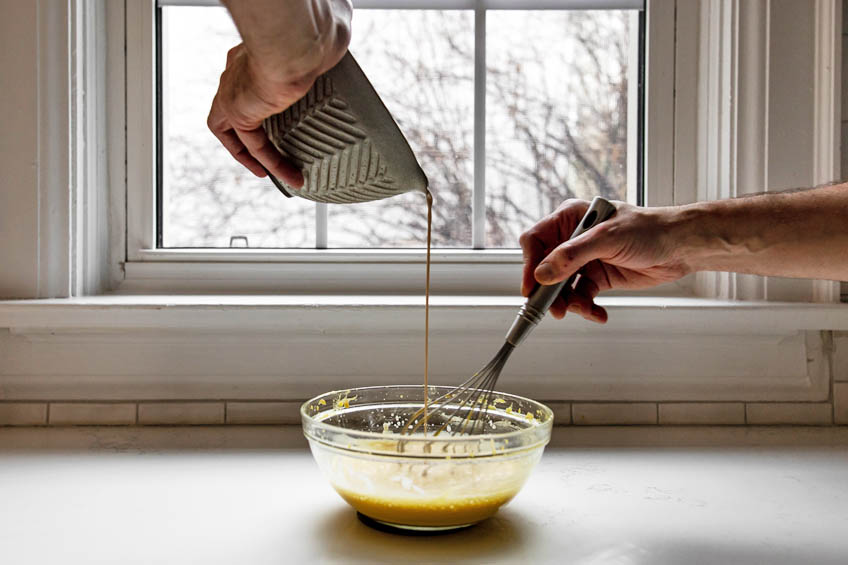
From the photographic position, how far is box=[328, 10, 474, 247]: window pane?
4.04ft

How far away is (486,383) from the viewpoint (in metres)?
0.84

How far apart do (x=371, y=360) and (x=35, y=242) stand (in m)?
0.52

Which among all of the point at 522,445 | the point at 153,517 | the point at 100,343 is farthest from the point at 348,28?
the point at 100,343

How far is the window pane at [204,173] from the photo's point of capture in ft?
4.02

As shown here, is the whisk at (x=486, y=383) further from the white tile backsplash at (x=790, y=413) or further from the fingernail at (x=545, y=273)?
the white tile backsplash at (x=790, y=413)

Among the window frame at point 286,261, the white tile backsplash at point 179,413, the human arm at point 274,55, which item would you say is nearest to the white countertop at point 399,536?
the white tile backsplash at point 179,413

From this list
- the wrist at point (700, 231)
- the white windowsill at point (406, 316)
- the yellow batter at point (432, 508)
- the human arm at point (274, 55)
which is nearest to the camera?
the human arm at point (274, 55)

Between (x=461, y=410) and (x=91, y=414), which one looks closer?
(x=461, y=410)

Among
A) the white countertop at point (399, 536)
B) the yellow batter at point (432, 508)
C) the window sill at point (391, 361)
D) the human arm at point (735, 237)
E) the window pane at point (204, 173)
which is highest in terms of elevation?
the window pane at point (204, 173)

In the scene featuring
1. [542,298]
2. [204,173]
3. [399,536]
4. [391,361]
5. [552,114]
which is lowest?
[399,536]

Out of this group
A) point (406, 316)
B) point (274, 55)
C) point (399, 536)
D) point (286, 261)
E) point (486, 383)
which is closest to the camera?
point (274, 55)

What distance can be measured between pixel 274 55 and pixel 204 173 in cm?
70

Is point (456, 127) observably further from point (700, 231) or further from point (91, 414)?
point (91, 414)

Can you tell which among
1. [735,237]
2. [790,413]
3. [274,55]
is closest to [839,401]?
[790,413]
